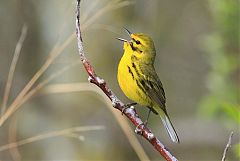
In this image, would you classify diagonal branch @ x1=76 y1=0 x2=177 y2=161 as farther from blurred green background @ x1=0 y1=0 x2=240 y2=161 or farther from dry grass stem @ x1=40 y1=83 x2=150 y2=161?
blurred green background @ x1=0 y1=0 x2=240 y2=161

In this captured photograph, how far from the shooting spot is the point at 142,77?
3.37 metres

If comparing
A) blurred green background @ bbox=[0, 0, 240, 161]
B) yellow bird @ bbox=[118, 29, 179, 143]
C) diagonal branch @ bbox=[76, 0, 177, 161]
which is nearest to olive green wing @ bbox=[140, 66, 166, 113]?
yellow bird @ bbox=[118, 29, 179, 143]

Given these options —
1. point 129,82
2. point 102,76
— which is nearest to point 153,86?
point 129,82

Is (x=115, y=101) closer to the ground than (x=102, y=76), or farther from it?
closer to the ground

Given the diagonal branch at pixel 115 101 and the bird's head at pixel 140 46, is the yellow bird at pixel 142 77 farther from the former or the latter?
the diagonal branch at pixel 115 101

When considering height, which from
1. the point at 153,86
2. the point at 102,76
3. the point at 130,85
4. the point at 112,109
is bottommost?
the point at 130,85

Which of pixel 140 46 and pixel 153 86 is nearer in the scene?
pixel 140 46

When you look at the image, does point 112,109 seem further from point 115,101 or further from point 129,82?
point 115,101

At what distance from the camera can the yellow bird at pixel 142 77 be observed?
3.17 meters

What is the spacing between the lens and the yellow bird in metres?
3.17

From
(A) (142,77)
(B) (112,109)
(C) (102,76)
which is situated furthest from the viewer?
(C) (102,76)

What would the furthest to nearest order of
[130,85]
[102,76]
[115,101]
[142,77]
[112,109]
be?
[102,76] → [112,109] → [142,77] → [130,85] → [115,101]

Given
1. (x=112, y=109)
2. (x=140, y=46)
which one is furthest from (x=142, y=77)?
(x=112, y=109)

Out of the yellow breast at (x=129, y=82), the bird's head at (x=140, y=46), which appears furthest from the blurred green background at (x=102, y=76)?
the yellow breast at (x=129, y=82)
